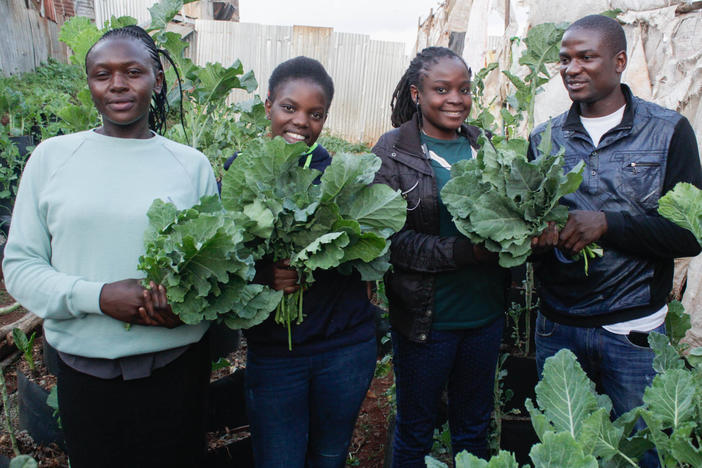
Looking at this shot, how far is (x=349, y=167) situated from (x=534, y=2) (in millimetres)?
3699

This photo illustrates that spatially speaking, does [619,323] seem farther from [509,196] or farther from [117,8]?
[117,8]

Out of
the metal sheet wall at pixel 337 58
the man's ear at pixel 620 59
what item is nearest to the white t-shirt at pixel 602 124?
the man's ear at pixel 620 59

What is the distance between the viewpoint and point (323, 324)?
1.78 metres

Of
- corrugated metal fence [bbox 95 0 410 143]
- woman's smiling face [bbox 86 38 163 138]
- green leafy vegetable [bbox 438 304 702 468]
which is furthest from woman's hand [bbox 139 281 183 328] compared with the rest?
corrugated metal fence [bbox 95 0 410 143]

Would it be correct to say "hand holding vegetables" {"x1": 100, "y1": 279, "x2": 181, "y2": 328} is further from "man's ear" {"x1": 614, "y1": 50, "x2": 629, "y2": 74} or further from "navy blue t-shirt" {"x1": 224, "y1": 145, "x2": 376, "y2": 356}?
"man's ear" {"x1": 614, "y1": 50, "x2": 629, "y2": 74}

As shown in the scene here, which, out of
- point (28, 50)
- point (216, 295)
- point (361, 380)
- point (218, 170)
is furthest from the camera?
point (28, 50)

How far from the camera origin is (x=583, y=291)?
6.53 ft

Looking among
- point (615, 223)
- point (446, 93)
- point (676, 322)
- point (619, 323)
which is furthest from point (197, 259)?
point (676, 322)

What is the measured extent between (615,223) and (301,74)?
1.25m

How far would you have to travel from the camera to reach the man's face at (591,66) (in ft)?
6.59

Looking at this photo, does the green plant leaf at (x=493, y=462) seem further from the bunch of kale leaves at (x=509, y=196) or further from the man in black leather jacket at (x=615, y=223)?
the man in black leather jacket at (x=615, y=223)

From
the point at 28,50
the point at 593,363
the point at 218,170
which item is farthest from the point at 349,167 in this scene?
the point at 28,50

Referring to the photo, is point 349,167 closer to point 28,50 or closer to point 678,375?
point 678,375

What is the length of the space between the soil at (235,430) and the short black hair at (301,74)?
185 centimetres
